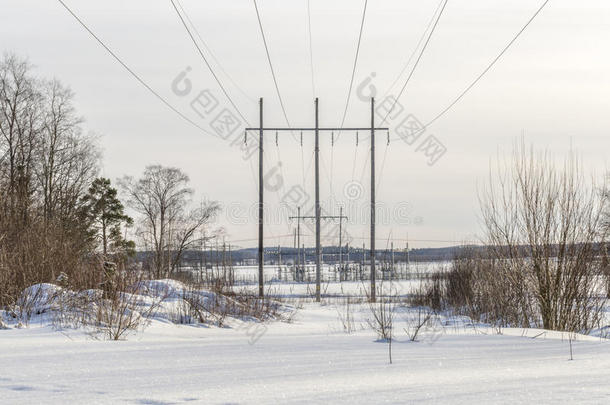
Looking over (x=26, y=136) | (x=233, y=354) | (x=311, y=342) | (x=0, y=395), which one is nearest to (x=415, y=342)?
(x=311, y=342)

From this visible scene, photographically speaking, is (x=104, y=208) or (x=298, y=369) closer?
(x=298, y=369)

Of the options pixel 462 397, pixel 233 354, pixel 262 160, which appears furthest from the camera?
pixel 262 160

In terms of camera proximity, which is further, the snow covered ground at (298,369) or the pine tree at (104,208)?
the pine tree at (104,208)

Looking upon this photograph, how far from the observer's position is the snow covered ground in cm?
483

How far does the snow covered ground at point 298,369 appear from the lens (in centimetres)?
483

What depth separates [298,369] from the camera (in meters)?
6.14

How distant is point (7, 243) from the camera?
524 inches

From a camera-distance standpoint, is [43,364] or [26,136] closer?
[43,364]

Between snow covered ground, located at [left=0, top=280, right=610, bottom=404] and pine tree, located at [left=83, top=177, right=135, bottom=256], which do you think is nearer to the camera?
snow covered ground, located at [left=0, top=280, right=610, bottom=404]

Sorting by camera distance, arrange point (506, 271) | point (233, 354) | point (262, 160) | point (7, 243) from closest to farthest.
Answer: point (233, 354)
point (506, 271)
point (7, 243)
point (262, 160)

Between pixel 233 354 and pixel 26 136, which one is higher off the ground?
pixel 26 136

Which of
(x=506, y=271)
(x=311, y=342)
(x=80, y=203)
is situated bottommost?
(x=311, y=342)

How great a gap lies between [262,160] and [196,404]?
749 inches

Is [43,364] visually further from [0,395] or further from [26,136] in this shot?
[26,136]
